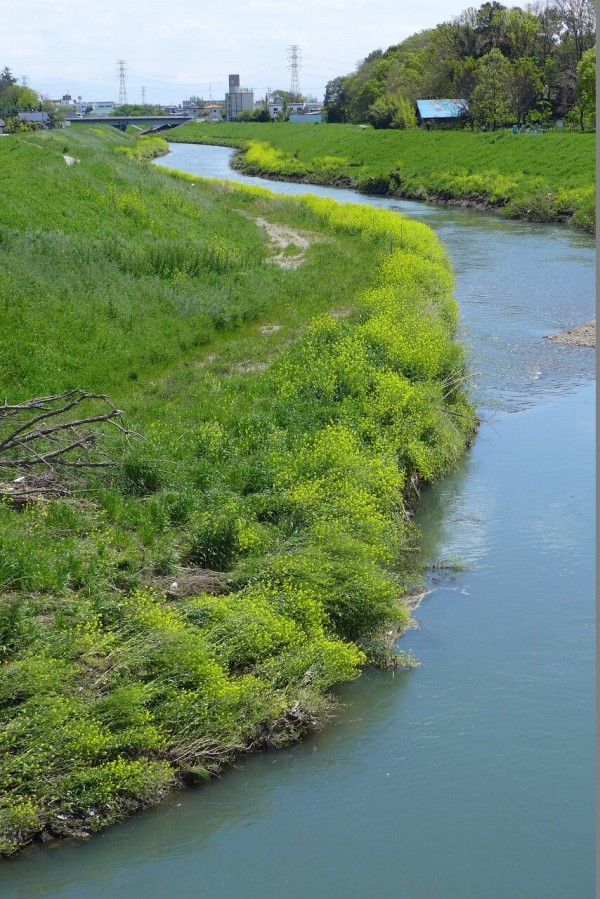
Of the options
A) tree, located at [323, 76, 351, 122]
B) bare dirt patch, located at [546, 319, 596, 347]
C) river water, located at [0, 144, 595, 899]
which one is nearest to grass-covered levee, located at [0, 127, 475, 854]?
river water, located at [0, 144, 595, 899]

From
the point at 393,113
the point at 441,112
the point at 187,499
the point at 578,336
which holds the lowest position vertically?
the point at 187,499

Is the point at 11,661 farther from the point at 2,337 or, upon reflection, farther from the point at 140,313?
the point at 140,313

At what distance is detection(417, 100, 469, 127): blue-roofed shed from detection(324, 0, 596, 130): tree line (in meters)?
0.64

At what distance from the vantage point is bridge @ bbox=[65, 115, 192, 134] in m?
124

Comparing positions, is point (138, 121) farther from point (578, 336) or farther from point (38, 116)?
point (578, 336)

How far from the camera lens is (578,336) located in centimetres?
2180

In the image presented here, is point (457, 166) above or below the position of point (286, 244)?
above

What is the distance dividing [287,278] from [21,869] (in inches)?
659

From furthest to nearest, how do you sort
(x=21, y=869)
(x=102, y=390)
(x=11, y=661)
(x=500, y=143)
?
(x=500, y=143), (x=102, y=390), (x=11, y=661), (x=21, y=869)

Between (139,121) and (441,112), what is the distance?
228 ft

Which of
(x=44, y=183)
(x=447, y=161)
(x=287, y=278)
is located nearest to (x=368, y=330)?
(x=287, y=278)

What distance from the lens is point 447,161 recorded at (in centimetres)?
5409

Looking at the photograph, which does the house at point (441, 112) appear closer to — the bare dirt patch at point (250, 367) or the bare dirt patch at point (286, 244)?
the bare dirt patch at point (286, 244)

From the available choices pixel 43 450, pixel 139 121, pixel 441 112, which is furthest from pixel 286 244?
pixel 139 121
